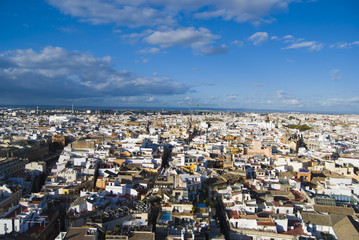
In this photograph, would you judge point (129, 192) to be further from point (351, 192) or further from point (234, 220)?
point (351, 192)

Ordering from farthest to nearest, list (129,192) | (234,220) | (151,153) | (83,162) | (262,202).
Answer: (151,153) → (83,162) → (129,192) → (262,202) → (234,220)

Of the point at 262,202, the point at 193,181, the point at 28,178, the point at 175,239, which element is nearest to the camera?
the point at 175,239

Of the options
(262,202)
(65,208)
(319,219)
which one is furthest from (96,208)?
(319,219)

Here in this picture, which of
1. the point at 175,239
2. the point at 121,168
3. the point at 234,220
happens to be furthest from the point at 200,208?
the point at 121,168

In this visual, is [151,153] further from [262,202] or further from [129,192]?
[262,202]

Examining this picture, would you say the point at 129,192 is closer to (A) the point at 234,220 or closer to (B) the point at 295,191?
(A) the point at 234,220

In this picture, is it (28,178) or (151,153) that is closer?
(28,178)

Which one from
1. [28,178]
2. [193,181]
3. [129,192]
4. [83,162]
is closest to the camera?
[129,192]

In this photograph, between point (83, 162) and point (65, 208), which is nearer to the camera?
point (65, 208)

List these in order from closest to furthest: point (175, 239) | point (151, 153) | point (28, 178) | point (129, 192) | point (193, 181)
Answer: point (175, 239) < point (129, 192) < point (193, 181) < point (28, 178) < point (151, 153)
